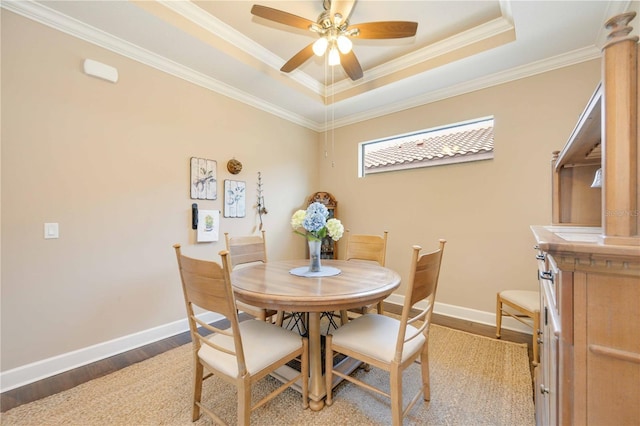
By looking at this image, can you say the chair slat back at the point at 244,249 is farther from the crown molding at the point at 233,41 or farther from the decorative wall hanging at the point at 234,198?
the crown molding at the point at 233,41

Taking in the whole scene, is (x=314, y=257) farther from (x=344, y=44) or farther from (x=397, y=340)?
(x=344, y=44)

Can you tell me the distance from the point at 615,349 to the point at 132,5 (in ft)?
9.63

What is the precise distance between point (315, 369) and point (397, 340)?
1.91 ft

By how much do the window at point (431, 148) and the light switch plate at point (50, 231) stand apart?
3238mm

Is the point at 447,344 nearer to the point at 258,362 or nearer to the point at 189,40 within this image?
the point at 258,362

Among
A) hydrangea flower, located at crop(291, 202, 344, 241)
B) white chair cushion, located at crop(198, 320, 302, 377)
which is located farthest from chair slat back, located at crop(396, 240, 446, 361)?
hydrangea flower, located at crop(291, 202, 344, 241)

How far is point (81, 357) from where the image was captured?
6.69 ft

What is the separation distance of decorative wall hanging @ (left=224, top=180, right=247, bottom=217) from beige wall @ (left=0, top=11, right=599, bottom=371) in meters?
0.09

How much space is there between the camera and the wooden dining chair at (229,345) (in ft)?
3.86

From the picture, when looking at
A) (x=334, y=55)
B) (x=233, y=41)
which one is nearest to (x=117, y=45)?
(x=233, y=41)

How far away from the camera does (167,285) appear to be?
8.43 feet

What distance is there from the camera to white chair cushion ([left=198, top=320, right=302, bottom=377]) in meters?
1.28

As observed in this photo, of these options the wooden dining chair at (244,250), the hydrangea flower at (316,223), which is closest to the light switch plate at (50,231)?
the wooden dining chair at (244,250)

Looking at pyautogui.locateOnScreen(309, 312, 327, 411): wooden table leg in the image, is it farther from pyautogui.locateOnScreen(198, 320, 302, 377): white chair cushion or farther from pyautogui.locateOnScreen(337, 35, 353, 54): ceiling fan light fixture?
pyautogui.locateOnScreen(337, 35, 353, 54): ceiling fan light fixture
